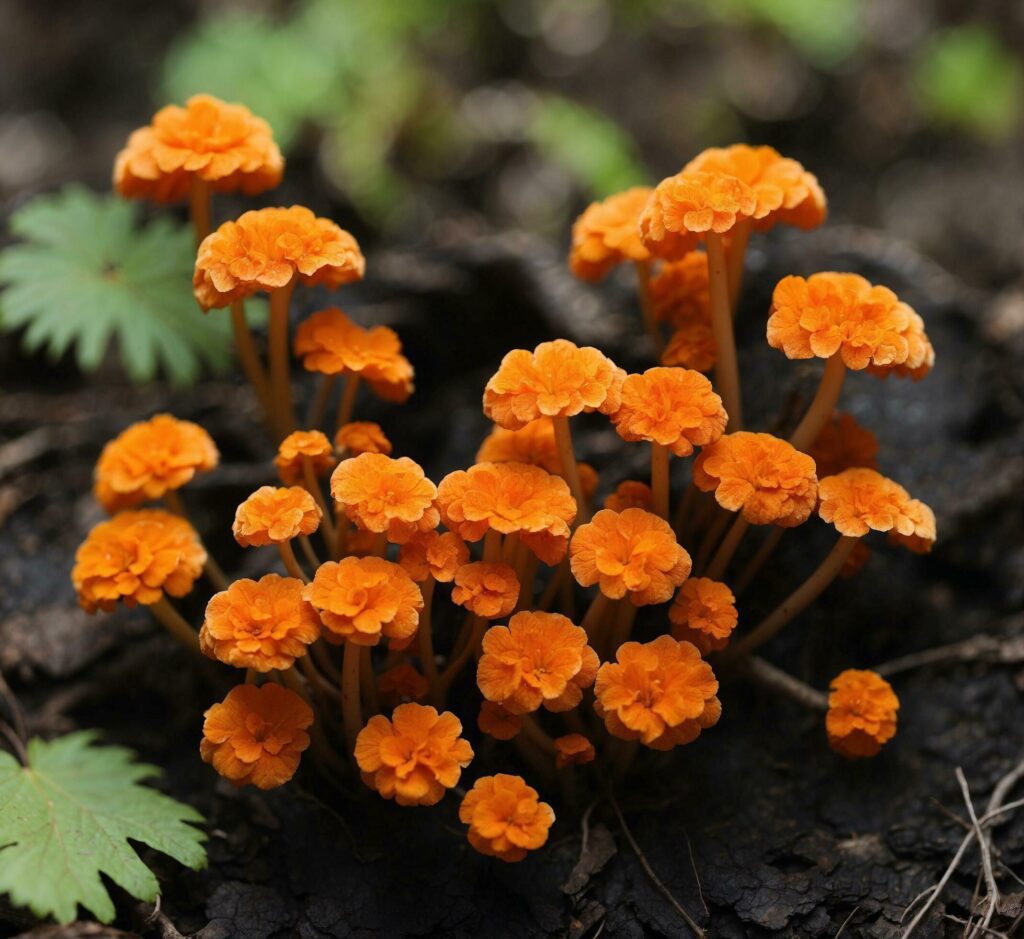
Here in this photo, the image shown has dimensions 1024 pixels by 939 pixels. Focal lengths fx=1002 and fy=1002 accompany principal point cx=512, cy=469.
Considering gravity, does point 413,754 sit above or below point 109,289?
below

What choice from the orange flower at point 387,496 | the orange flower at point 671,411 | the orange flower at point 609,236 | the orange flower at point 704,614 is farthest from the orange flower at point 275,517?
the orange flower at point 609,236

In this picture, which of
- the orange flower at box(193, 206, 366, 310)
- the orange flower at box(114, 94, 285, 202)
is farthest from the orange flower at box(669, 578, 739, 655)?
the orange flower at box(114, 94, 285, 202)

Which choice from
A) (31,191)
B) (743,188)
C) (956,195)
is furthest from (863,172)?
(31,191)

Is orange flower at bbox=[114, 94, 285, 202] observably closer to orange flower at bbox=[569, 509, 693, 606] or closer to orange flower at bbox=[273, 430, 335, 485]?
orange flower at bbox=[273, 430, 335, 485]

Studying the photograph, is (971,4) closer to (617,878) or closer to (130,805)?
(617,878)

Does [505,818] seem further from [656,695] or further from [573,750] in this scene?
[656,695]

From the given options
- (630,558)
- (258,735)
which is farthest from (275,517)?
(630,558)
